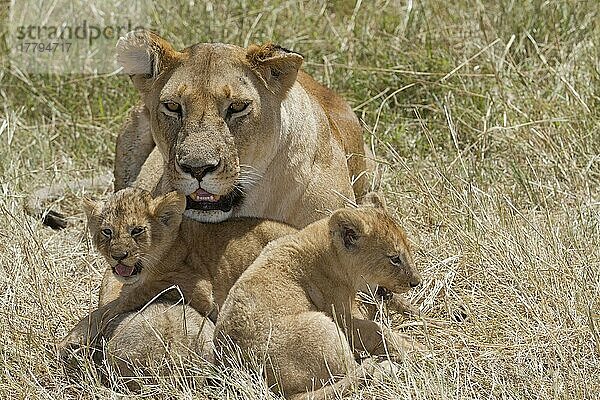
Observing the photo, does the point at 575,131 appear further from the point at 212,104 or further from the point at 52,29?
the point at 52,29

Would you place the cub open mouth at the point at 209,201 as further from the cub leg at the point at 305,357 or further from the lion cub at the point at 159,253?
the cub leg at the point at 305,357

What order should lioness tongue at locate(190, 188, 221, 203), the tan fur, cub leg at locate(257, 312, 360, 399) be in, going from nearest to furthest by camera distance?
cub leg at locate(257, 312, 360, 399), the tan fur, lioness tongue at locate(190, 188, 221, 203)

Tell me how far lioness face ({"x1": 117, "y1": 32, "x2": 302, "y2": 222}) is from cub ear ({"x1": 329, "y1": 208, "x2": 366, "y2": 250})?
54 cm

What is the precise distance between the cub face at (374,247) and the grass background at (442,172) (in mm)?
356

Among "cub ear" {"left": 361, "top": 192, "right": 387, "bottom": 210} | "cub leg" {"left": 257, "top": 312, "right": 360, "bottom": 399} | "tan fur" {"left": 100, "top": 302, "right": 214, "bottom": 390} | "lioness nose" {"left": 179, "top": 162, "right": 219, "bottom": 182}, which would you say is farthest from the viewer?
"cub ear" {"left": 361, "top": 192, "right": 387, "bottom": 210}

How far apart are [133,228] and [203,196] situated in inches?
15.5

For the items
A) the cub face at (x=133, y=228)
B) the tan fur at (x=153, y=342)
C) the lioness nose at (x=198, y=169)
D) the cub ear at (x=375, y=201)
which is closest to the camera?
the tan fur at (x=153, y=342)

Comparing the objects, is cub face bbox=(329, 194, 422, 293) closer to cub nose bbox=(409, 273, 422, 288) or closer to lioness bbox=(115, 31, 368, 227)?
cub nose bbox=(409, 273, 422, 288)

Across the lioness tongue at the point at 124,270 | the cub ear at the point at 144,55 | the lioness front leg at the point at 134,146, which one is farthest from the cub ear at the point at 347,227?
the lioness front leg at the point at 134,146

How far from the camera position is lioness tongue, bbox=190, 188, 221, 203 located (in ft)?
15.7

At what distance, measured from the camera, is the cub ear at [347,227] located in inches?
173

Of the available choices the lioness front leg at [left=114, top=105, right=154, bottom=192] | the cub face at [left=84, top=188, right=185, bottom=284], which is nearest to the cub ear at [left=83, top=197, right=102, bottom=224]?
the cub face at [left=84, top=188, right=185, bottom=284]

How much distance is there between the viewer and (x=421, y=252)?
555cm

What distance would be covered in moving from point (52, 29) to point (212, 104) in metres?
4.25
